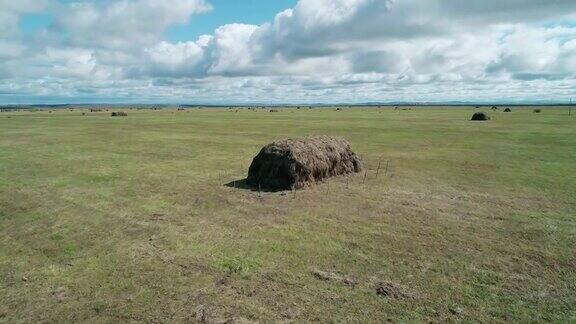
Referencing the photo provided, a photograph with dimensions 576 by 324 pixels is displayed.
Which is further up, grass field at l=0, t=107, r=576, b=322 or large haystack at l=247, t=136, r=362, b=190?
large haystack at l=247, t=136, r=362, b=190

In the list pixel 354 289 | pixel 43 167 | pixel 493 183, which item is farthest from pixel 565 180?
pixel 43 167

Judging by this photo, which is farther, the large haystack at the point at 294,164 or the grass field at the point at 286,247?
the large haystack at the point at 294,164

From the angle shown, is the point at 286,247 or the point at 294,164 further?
the point at 294,164

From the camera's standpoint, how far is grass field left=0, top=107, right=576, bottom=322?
26.4 feet

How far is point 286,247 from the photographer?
35.8ft

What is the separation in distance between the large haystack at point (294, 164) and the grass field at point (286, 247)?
755mm

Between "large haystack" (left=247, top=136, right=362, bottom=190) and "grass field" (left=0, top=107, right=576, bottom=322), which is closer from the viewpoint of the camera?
"grass field" (left=0, top=107, right=576, bottom=322)

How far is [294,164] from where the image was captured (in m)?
17.3

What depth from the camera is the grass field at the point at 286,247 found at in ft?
26.4

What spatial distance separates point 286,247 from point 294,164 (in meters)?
6.74

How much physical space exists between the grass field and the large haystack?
755 mm

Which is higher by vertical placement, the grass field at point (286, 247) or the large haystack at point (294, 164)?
the large haystack at point (294, 164)

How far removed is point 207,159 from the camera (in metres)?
25.5

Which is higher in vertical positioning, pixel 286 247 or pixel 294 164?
pixel 294 164
